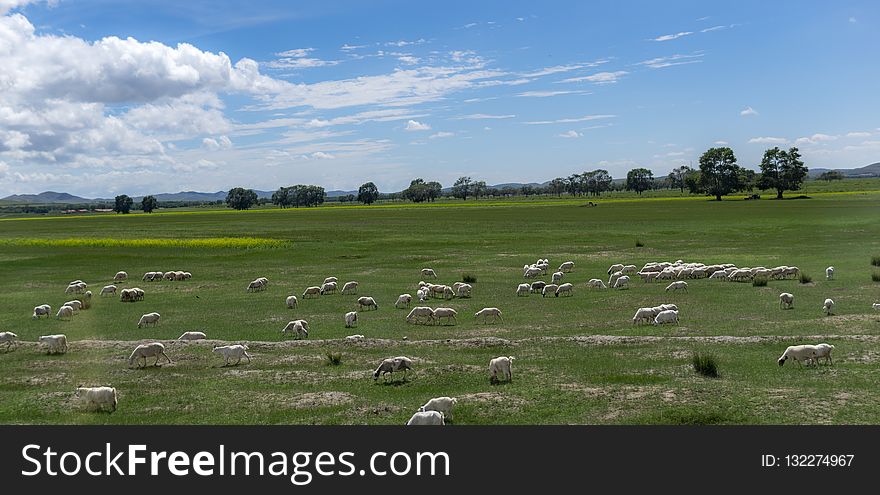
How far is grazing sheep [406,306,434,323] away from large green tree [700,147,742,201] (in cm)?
16182

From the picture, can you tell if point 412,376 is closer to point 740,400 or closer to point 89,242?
point 740,400

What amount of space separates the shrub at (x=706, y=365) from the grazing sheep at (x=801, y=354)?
6.27ft

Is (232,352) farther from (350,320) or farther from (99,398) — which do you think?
(350,320)

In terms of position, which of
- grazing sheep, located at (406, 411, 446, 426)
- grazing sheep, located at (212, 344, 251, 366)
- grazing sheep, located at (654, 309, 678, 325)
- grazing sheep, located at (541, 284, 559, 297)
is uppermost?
grazing sheep, located at (406, 411, 446, 426)

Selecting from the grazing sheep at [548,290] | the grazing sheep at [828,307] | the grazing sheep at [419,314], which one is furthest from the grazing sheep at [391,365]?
the grazing sheep at [828,307]

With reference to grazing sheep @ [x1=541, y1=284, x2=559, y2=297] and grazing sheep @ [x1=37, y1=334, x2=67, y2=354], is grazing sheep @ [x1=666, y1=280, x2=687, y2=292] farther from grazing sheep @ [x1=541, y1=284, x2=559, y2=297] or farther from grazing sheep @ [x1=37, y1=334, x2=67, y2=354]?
grazing sheep @ [x1=37, y1=334, x2=67, y2=354]

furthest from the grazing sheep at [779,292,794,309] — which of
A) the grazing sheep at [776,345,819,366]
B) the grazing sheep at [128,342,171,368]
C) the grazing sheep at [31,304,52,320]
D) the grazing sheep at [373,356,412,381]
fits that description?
the grazing sheep at [31,304,52,320]

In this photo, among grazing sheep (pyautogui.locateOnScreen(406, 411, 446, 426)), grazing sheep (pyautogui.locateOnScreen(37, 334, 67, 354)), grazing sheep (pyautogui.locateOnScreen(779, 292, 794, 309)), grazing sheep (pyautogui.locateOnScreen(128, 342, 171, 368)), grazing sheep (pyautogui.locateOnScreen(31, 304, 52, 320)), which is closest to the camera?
grazing sheep (pyautogui.locateOnScreen(406, 411, 446, 426))

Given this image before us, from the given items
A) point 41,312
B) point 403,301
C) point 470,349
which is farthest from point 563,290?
point 41,312

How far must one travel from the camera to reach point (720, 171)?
175 m

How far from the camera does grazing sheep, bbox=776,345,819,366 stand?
61.9 ft

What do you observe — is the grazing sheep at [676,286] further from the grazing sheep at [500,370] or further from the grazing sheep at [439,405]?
the grazing sheep at [439,405]

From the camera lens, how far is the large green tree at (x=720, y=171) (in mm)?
174375

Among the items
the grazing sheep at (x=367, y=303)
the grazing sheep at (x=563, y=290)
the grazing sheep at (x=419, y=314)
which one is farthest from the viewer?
the grazing sheep at (x=563, y=290)
